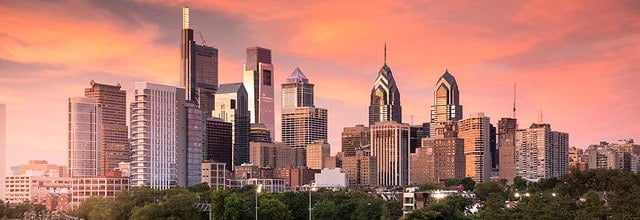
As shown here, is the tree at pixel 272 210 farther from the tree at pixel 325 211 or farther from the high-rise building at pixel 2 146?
the high-rise building at pixel 2 146

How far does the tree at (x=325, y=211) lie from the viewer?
3780 inches

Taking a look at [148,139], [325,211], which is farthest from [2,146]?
[325,211]

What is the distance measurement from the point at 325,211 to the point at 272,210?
6.41 metres

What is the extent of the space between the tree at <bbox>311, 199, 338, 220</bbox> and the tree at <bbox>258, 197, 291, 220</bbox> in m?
2.99

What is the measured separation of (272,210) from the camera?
9238 cm

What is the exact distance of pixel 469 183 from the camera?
7721 inches

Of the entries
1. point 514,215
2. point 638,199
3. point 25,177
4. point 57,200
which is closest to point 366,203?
point 514,215

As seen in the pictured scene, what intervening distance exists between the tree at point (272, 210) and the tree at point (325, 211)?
2.99 metres

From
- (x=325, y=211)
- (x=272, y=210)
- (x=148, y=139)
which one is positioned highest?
(x=148, y=139)

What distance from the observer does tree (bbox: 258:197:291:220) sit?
301 feet

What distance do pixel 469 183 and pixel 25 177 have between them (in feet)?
302

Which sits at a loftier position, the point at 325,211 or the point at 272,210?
the point at 272,210

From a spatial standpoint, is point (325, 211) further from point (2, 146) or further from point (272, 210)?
point (2, 146)

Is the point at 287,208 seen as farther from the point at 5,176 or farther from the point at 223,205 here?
the point at 5,176
